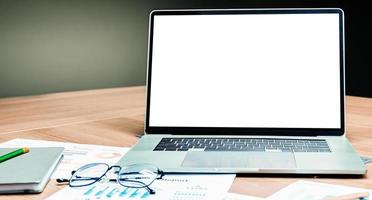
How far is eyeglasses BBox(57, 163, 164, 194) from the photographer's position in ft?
2.60

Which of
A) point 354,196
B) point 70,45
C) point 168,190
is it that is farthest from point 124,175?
point 70,45

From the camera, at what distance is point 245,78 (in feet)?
3.53

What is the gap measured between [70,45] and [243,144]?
138 cm

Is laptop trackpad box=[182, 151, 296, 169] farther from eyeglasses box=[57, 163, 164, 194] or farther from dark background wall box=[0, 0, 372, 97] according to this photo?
dark background wall box=[0, 0, 372, 97]

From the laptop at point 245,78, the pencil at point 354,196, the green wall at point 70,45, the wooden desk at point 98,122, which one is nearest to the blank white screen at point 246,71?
the laptop at point 245,78

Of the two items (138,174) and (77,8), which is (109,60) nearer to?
(77,8)

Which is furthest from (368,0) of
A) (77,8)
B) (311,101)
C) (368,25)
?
(311,101)

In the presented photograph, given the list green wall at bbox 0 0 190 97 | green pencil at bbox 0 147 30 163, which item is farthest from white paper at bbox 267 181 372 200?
green wall at bbox 0 0 190 97

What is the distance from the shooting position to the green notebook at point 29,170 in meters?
0.76

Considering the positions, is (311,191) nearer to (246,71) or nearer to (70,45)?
(246,71)

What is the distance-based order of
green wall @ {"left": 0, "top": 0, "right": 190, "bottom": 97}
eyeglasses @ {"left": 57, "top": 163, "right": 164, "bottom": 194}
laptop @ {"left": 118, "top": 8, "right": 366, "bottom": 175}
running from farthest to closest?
green wall @ {"left": 0, "top": 0, "right": 190, "bottom": 97} < laptop @ {"left": 118, "top": 8, "right": 366, "bottom": 175} < eyeglasses @ {"left": 57, "top": 163, "right": 164, "bottom": 194}

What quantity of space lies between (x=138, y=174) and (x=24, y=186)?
18 centimetres

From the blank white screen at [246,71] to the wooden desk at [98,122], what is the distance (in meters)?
0.12

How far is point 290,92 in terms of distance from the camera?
1060 millimetres
